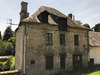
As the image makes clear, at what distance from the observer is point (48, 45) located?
10766mm

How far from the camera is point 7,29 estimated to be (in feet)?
145

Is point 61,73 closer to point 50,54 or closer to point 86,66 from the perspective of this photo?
point 50,54

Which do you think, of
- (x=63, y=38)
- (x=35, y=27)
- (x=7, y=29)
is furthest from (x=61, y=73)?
(x=7, y=29)

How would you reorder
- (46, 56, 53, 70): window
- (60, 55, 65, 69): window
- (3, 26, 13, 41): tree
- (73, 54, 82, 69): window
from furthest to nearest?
(3, 26, 13, 41): tree < (73, 54, 82, 69): window < (60, 55, 65, 69): window < (46, 56, 53, 70): window

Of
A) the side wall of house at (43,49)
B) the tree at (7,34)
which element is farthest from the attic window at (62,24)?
the tree at (7,34)

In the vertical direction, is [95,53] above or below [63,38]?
below

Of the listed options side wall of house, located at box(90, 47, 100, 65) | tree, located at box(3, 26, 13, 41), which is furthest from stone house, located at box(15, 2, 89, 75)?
tree, located at box(3, 26, 13, 41)

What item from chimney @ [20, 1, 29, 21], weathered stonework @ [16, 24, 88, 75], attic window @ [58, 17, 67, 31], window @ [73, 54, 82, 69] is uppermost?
chimney @ [20, 1, 29, 21]

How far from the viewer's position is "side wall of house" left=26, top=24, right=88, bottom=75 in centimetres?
962

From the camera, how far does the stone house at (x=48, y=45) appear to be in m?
9.62

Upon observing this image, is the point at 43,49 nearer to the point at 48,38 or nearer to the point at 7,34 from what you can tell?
the point at 48,38

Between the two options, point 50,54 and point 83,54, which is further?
point 83,54

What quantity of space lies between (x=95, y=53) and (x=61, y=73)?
826cm

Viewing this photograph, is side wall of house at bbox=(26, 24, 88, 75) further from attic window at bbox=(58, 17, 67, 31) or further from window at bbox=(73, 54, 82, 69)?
window at bbox=(73, 54, 82, 69)
